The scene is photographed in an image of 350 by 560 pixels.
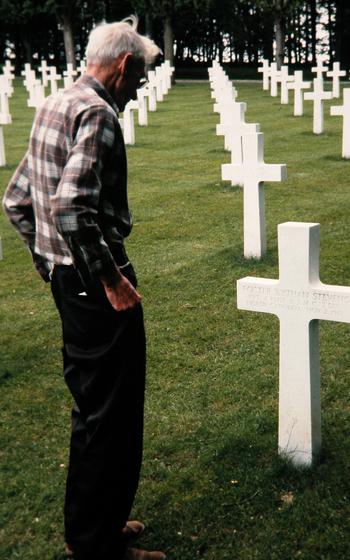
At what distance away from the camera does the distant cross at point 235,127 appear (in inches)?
367

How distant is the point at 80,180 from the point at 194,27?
51618 millimetres

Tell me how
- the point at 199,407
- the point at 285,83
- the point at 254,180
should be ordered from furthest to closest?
the point at 285,83 → the point at 254,180 → the point at 199,407

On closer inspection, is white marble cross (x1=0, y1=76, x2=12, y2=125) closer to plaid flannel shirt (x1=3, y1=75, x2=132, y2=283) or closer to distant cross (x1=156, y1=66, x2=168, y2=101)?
distant cross (x1=156, y1=66, x2=168, y2=101)

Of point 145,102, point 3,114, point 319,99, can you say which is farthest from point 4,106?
point 319,99

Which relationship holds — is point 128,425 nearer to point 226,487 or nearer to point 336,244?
point 226,487

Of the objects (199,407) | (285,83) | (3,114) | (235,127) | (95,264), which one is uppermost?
(95,264)

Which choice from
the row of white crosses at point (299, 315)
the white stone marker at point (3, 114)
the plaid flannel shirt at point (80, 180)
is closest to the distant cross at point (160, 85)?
the white stone marker at point (3, 114)

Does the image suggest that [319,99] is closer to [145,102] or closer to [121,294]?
[145,102]

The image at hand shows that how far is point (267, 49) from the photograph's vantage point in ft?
180

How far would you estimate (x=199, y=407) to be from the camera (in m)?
4.42

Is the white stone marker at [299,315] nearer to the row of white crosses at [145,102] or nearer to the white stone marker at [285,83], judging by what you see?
the row of white crosses at [145,102]

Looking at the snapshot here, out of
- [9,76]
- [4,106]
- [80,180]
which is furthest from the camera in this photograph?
[9,76]

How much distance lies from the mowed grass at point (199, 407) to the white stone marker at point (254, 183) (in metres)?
0.20

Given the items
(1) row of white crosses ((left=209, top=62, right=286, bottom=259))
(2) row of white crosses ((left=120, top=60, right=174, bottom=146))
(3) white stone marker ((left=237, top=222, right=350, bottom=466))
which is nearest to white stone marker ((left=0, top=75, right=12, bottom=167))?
(2) row of white crosses ((left=120, top=60, right=174, bottom=146))
